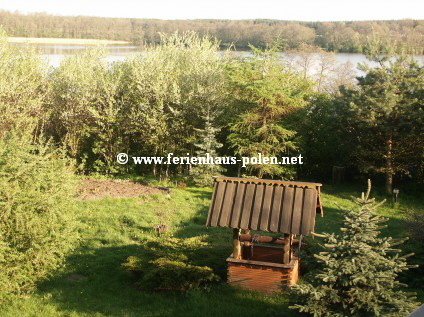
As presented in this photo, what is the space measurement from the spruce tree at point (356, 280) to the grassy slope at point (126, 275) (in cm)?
45

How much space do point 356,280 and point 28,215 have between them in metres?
7.39

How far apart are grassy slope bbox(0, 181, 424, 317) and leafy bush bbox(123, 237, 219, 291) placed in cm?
27

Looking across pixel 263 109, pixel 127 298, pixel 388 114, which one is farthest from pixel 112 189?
pixel 388 114

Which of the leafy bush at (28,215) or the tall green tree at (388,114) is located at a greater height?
the tall green tree at (388,114)

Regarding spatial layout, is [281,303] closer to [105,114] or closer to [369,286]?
[369,286]

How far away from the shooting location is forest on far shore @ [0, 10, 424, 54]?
1657 inches

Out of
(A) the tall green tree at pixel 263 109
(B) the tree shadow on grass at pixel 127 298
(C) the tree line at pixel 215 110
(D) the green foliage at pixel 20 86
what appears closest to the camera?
(B) the tree shadow on grass at pixel 127 298

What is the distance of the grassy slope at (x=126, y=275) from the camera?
34.0 ft

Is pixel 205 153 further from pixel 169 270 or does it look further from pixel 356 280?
pixel 356 280

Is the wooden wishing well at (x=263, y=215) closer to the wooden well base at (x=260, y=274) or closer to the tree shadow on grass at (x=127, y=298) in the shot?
the wooden well base at (x=260, y=274)

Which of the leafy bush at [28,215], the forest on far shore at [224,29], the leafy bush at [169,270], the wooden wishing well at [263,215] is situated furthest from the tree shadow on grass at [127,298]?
the forest on far shore at [224,29]

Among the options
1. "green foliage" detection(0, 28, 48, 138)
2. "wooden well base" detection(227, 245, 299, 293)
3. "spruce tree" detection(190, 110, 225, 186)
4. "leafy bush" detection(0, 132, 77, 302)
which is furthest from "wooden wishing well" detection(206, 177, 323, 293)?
"green foliage" detection(0, 28, 48, 138)

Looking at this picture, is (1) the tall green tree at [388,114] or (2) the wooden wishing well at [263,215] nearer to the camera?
(2) the wooden wishing well at [263,215]

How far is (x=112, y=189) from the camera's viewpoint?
68.9 ft
